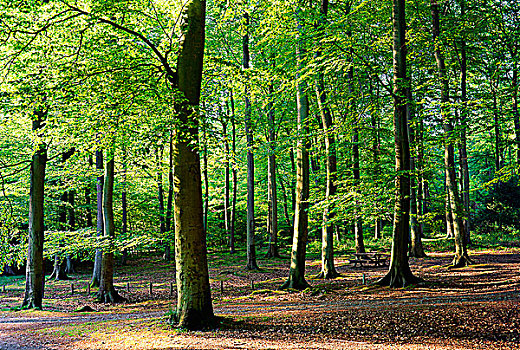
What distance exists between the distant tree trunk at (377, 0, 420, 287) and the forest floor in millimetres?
464

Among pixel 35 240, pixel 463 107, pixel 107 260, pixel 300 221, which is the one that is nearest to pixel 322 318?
pixel 300 221

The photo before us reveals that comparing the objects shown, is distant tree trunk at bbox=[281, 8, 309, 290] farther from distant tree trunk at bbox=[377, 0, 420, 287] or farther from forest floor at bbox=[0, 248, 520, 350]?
distant tree trunk at bbox=[377, 0, 420, 287]

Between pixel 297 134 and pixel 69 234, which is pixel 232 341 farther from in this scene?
pixel 69 234

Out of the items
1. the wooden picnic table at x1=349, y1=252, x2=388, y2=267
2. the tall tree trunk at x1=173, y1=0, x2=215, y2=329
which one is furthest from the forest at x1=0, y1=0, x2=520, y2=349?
the wooden picnic table at x1=349, y1=252, x2=388, y2=267

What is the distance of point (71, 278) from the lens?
23.5 meters

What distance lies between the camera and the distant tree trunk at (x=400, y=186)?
421 inches

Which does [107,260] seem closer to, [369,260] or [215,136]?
[215,136]

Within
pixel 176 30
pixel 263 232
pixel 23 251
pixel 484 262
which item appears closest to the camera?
pixel 176 30

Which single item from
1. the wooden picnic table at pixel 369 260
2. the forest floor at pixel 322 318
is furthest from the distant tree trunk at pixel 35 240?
the wooden picnic table at pixel 369 260

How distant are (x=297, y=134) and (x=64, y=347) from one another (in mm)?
8189

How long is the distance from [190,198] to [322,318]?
3564 mm

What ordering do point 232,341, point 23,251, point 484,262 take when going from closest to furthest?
point 232,341 < point 23,251 < point 484,262

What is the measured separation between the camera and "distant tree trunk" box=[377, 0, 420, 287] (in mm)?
10695

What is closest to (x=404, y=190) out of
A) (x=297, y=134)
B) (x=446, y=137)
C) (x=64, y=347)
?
(x=446, y=137)
